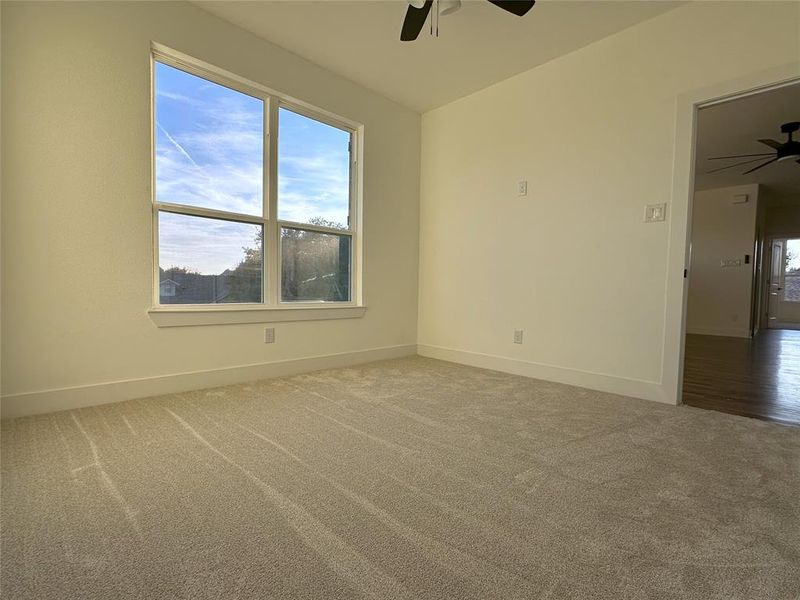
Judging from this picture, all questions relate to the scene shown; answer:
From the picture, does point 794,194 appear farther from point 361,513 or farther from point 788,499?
point 361,513

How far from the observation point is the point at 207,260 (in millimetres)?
2912

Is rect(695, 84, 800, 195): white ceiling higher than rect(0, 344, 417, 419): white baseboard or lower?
higher

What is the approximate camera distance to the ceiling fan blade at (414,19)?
223cm

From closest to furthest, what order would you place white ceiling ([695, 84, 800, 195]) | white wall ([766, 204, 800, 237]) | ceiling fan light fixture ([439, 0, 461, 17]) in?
ceiling fan light fixture ([439, 0, 461, 17])
white ceiling ([695, 84, 800, 195])
white wall ([766, 204, 800, 237])

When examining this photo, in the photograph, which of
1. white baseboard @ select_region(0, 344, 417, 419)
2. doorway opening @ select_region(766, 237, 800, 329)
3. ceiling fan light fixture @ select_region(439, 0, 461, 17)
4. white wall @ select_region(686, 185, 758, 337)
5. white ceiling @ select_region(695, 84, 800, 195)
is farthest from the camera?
doorway opening @ select_region(766, 237, 800, 329)

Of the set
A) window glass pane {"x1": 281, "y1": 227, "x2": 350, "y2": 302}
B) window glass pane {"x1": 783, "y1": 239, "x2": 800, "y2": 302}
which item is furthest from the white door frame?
window glass pane {"x1": 783, "y1": 239, "x2": 800, "y2": 302}

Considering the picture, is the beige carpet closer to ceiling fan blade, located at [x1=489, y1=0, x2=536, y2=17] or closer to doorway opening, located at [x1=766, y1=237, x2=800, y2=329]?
ceiling fan blade, located at [x1=489, y1=0, x2=536, y2=17]

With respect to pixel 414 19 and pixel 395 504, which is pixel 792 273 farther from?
pixel 395 504

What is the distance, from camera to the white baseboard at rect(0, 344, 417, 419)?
219 cm

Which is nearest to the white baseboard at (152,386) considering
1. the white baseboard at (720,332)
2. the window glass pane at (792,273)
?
the white baseboard at (720,332)

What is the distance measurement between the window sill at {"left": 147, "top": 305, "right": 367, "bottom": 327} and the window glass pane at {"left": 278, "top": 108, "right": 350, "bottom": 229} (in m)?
0.84

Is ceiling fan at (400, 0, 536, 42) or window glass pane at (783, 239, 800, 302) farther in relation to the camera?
window glass pane at (783, 239, 800, 302)

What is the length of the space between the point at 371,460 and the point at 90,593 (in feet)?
3.38

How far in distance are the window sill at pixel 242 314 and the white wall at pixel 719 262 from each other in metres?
6.38
